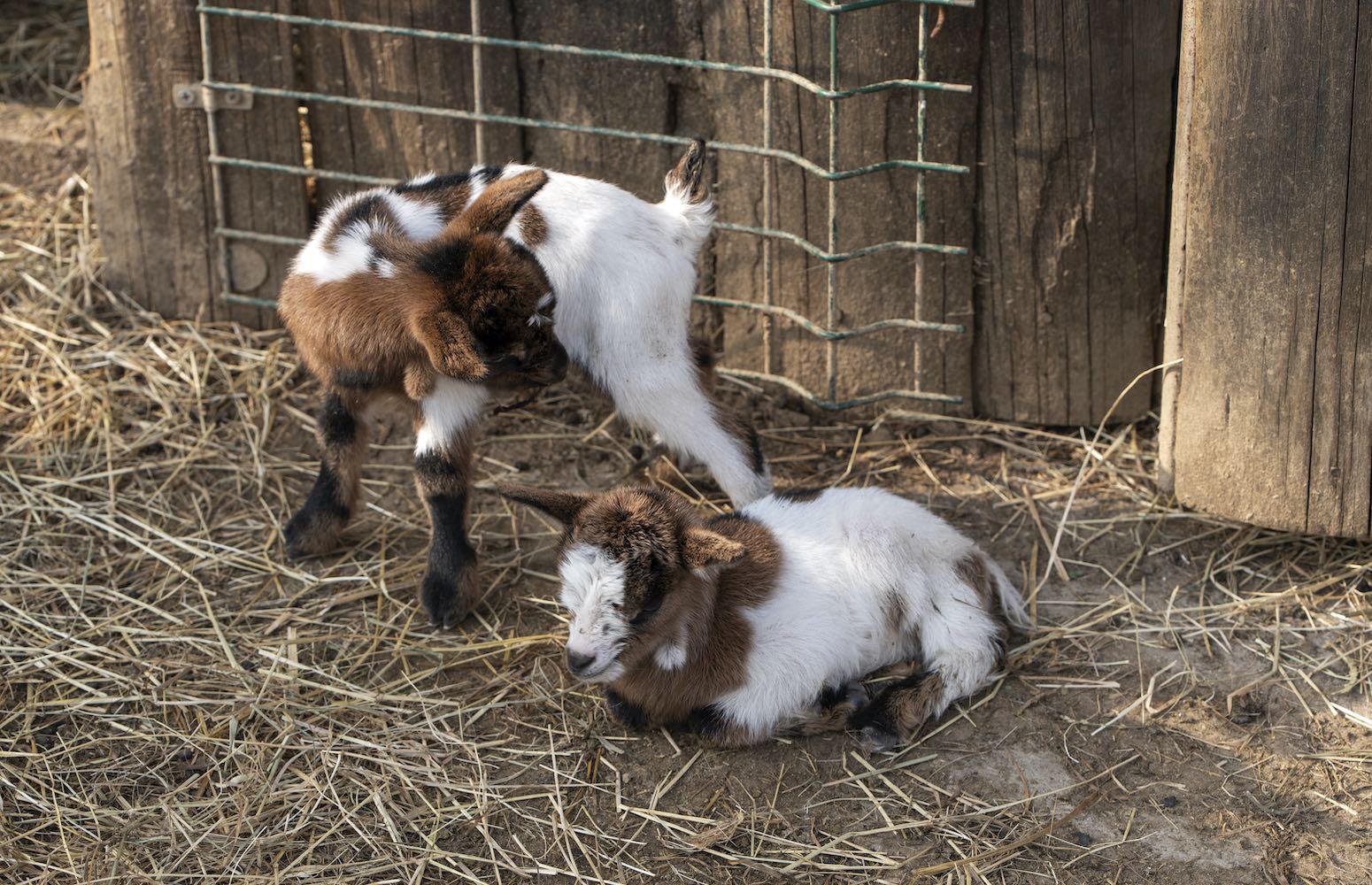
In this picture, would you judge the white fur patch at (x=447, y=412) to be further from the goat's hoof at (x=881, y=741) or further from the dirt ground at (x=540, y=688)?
the goat's hoof at (x=881, y=741)

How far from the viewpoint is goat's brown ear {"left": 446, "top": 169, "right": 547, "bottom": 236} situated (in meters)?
4.39

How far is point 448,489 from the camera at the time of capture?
4570 mm

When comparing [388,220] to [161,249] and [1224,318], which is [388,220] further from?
[1224,318]

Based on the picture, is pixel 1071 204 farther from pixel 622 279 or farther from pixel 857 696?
pixel 857 696

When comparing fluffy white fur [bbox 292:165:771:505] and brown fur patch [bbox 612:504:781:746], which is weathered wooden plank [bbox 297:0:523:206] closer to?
fluffy white fur [bbox 292:165:771:505]

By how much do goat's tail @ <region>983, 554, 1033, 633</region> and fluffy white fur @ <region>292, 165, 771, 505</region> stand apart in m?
0.83

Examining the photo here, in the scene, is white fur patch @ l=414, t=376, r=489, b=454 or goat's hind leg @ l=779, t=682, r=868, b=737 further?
white fur patch @ l=414, t=376, r=489, b=454

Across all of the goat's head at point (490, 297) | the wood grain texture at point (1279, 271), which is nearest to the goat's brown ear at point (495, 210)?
the goat's head at point (490, 297)

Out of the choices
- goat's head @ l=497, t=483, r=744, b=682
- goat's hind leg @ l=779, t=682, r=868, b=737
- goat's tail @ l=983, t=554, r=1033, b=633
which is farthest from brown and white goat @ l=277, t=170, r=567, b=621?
goat's tail @ l=983, t=554, r=1033, b=633

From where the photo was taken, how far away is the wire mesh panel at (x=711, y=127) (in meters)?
5.03

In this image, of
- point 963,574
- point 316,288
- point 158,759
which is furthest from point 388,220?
point 963,574

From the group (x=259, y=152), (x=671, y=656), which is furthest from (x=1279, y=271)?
(x=259, y=152)

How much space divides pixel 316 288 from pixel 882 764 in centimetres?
219

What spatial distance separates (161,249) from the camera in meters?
6.00
